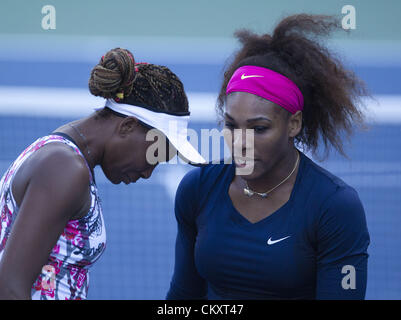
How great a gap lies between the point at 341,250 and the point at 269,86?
0.81 metres

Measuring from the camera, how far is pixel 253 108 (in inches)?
117

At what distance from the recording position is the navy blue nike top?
2.86 meters

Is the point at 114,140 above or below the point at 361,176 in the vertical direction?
above

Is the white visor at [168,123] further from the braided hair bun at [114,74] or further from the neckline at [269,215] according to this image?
the neckline at [269,215]

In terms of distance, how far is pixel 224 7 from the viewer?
15.0 meters

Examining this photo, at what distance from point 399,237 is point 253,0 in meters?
8.78

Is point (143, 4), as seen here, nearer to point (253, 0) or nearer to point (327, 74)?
point (253, 0)

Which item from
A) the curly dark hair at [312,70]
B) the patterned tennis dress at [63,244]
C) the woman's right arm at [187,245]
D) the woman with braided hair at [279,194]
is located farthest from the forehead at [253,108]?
the patterned tennis dress at [63,244]

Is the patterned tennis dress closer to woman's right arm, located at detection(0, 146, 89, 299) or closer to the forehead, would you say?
woman's right arm, located at detection(0, 146, 89, 299)

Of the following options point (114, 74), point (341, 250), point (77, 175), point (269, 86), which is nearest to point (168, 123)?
point (114, 74)

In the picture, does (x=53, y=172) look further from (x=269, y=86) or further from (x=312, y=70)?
(x=312, y=70)

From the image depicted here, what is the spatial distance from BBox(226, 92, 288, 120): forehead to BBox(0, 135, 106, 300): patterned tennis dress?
75 centimetres

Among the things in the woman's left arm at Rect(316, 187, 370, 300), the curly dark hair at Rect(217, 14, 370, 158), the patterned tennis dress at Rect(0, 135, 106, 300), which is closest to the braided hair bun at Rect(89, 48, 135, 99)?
the patterned tennis dress at Rect(0, 135, 106, 300)
